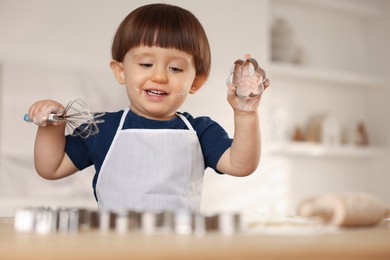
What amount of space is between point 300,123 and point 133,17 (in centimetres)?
289

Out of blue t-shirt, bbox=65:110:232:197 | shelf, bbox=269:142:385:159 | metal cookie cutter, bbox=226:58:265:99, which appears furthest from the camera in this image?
shelf, bbox=269:142:385:159

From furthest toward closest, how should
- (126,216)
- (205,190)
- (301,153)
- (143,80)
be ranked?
(301,153) < (205,190) < (143,80) < (126,216)

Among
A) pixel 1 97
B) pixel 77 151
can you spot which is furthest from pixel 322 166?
pixel 77 151

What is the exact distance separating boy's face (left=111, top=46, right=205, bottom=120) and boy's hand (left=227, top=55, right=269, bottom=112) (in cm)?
18

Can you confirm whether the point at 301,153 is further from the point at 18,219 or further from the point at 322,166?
the point at 18,219

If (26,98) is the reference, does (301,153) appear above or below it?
below

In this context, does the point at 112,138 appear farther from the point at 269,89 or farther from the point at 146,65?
the point at 269,89

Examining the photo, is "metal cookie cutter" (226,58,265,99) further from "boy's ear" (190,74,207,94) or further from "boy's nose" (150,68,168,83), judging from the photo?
"boy's ear" (190,74,207,94)

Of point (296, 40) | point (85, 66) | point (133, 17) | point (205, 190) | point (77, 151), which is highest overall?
point (296, 40)

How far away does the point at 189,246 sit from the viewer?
0.39m

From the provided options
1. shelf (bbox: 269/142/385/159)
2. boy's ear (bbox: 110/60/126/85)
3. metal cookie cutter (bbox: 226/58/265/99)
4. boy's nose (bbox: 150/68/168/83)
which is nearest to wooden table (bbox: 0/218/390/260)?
metal cookie cutter (bbox: 226/58/265/99)

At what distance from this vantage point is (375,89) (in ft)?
13.2

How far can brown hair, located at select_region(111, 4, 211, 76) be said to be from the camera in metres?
0.90

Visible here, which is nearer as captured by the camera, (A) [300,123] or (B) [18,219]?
(B) [18,219]
